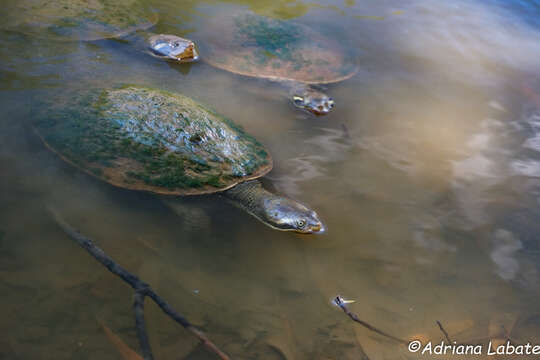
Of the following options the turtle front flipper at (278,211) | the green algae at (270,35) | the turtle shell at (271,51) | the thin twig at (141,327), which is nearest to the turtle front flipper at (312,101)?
the turtle shell at (271,51)

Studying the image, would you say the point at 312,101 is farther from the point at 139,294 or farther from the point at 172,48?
the point at 139,294

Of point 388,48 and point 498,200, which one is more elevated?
point 388,48

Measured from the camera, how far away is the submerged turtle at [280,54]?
12.8ft

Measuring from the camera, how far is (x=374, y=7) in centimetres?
612

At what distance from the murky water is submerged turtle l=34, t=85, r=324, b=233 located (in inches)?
5.4

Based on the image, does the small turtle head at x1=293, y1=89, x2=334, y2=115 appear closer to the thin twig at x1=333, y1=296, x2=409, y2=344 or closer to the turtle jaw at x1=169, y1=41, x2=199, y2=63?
the turtle jaw at x1=169, y1=41, x2=199, y2=63

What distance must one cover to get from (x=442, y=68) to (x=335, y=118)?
2.10 meters

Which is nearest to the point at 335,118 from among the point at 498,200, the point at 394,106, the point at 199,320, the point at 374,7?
the point at 394,106

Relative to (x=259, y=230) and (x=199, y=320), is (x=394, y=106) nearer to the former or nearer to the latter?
(x=259, y=230)

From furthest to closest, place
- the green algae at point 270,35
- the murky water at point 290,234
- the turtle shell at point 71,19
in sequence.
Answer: the green algae at point 270,35, the turtle shell at point 71,19, the murky water at point 290,234

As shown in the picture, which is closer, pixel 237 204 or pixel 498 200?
pixel 237 204

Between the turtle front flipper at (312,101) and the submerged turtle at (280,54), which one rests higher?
the submerged turtle at (280,54)

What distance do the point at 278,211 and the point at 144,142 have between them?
955 millimetres

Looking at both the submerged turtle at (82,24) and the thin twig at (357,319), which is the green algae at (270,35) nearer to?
the submerged turtle at (82,24)
